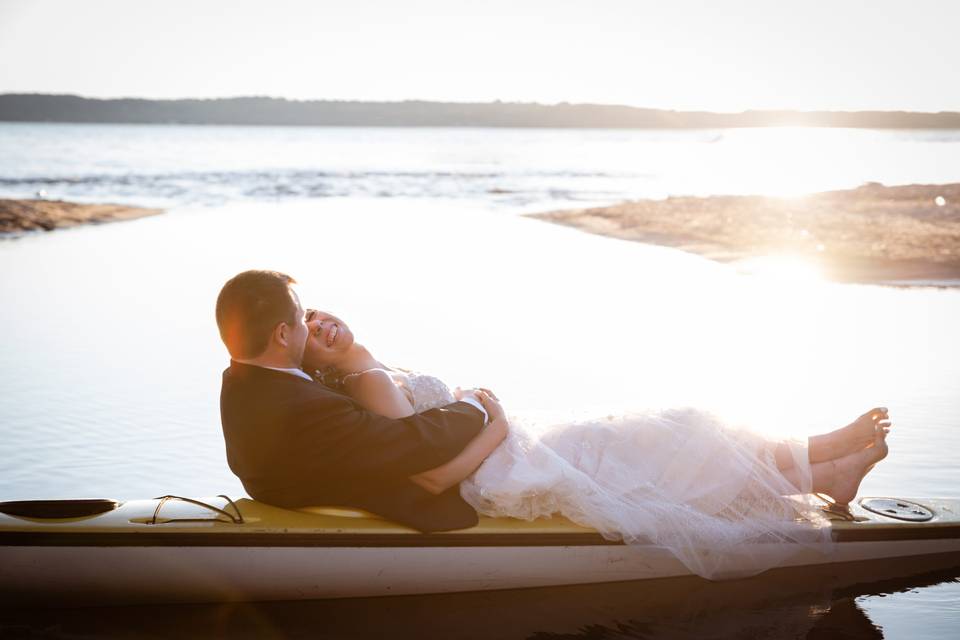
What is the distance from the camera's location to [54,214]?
20000 mm

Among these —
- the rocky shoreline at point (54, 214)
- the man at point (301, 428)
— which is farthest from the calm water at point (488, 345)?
the rocky shoreline at point (54, 214)

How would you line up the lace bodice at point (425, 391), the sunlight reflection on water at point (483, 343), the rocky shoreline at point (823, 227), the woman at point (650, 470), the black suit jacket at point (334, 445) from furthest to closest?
the rocky shoreline at point (823, 227) → the sunlight reflection on water at point (483, 343) → the lace bodice at point (425, 391) → the woman at point (650, 470) → the black suit jacket at point (334, 445)

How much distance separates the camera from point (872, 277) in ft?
41.5

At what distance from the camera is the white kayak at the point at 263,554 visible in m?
3.80

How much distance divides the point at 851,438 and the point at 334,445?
2.17 m

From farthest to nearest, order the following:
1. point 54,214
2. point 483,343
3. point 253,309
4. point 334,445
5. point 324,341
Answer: point 54,214, point 483,343, point 324,341, point 334,445, point 253,309

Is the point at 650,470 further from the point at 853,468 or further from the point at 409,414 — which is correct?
the point at 409,414

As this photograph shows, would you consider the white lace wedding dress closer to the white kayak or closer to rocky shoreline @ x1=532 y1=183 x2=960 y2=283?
the white kayak

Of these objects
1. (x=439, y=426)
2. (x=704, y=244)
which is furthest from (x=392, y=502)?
(x=704, y=244)

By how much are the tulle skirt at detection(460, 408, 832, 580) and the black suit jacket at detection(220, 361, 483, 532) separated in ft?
0.81

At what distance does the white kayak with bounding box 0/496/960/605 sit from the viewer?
12.5ft

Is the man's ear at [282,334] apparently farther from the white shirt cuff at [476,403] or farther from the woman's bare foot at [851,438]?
the woman's bare foot at [851,438]

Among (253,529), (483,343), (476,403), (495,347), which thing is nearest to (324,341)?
(476,403)

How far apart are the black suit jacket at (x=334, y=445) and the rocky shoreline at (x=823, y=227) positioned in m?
10.0
